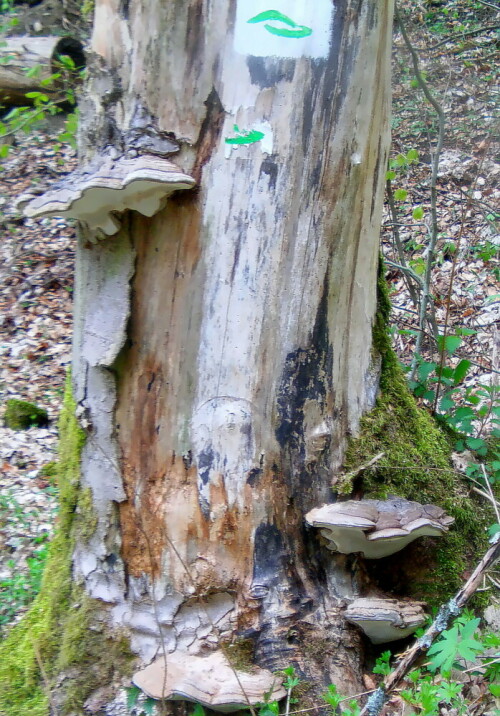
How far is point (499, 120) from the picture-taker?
8539mm

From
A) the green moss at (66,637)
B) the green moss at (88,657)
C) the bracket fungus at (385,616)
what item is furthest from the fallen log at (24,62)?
the bracket fungus at (385,616)

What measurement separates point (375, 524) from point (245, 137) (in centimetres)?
163

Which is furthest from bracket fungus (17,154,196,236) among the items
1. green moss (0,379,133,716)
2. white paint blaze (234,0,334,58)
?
green moss (0,379,133,716)

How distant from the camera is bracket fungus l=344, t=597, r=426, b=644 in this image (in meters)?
2.54

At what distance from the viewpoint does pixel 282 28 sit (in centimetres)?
252

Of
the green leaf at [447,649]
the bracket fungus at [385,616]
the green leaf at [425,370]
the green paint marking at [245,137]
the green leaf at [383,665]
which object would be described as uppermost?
the green paint marking at [245,137]

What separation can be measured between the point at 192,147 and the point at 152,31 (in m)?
0.49

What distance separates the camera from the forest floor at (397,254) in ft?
17.7

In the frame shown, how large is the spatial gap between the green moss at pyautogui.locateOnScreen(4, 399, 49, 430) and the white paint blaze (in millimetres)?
5216

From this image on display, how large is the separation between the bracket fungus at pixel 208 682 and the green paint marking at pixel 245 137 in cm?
204

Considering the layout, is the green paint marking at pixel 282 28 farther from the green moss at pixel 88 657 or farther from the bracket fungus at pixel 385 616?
the green moss at pixel 88 657

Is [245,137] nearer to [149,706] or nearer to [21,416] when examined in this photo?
[149,706]

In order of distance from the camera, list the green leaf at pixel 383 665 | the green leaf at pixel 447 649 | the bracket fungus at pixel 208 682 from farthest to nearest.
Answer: the green leaf at pixel 383 665 < the bracket fungus at pixel 208 682 < the green leaf at pixel 447 649

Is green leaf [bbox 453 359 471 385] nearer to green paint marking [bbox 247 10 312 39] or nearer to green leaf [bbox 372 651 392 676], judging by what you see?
green leaf [bbox 372 651 392 676]
